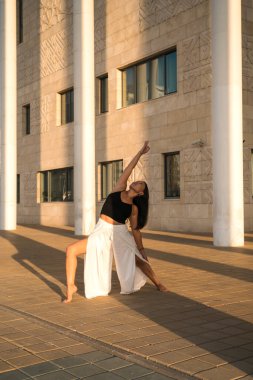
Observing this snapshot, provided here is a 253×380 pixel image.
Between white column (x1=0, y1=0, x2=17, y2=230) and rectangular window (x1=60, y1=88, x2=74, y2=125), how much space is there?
3517mm

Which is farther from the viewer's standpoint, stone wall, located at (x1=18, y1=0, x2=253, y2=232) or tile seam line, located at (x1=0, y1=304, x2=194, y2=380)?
stone wall, located at (x1=18, y1=0, x2=253, y2=232)

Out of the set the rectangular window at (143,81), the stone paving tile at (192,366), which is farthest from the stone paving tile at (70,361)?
the rectangular window at (143,81)

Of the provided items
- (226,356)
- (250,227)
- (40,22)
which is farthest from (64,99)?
(226,356)

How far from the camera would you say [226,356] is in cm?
410

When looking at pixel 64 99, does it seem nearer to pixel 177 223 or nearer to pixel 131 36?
pixel 131 36

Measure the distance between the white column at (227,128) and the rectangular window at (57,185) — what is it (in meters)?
13.1

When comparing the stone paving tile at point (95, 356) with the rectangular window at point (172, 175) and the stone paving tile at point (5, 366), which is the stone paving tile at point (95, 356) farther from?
the rectangular window at point (172, 175)

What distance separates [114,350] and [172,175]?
16.2 m

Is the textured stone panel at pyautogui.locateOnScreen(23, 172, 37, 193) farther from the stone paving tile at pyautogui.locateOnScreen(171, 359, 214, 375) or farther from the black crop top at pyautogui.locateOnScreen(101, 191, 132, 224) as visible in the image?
the stone paving tile at pyautogui.locateOnScreen(171, 359, 214, 375)

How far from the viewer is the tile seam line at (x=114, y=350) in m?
3.74

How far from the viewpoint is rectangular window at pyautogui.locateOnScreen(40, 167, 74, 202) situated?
25.8m

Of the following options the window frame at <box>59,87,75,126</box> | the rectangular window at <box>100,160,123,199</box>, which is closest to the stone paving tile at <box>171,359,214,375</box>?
the rectangular window at <box>100,160,123,199</box>

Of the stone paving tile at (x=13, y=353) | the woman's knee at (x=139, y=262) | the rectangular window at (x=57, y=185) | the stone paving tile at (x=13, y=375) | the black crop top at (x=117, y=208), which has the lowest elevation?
the stone paving tile at (x=13, y=353)

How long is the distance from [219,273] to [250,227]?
10128 millimetres
